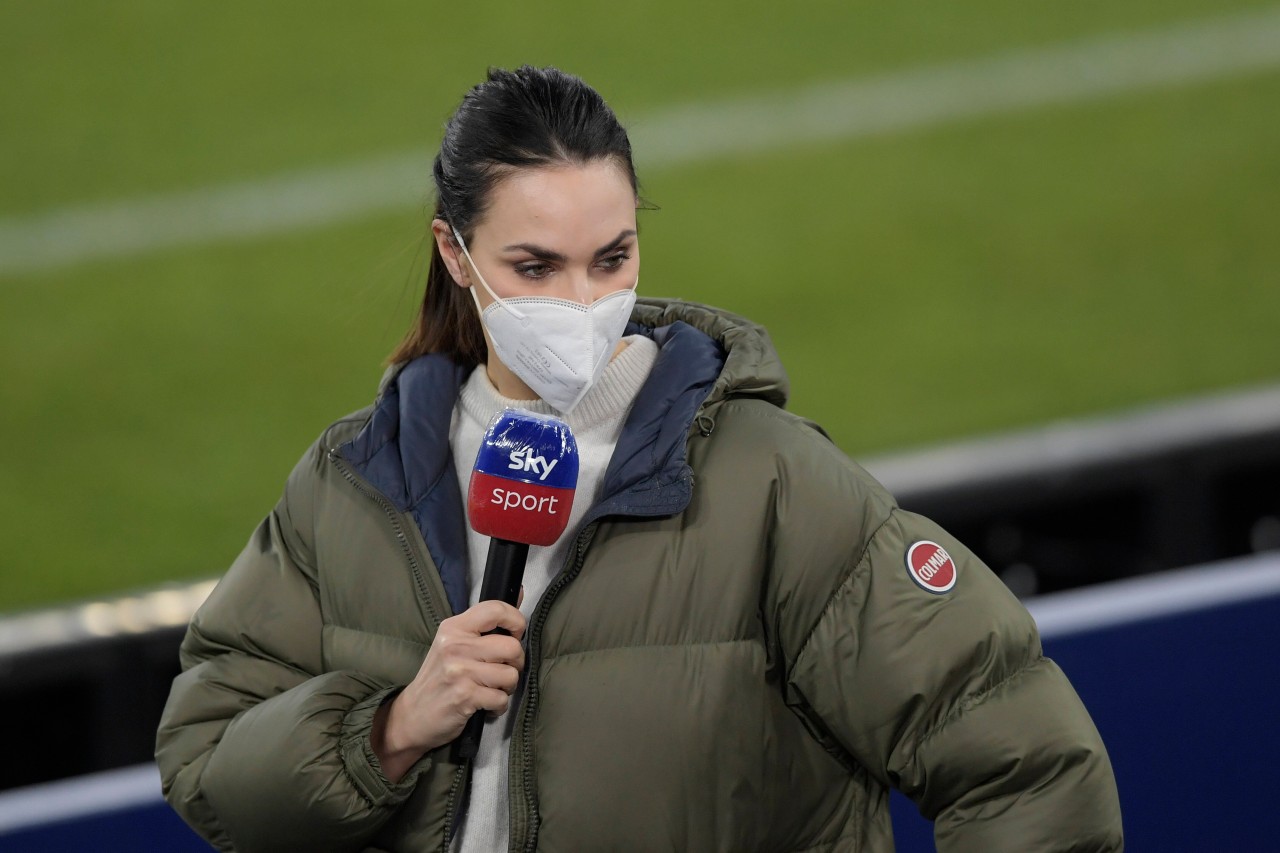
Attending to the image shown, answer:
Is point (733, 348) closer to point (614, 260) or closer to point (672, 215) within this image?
point (614, 260)

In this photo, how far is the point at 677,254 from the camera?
7.43 metres

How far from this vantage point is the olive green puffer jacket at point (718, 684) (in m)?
1.97

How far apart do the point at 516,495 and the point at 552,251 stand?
326mm

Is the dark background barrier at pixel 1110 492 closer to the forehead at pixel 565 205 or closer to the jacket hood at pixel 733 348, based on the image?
the jacket hood at pixel 733 348

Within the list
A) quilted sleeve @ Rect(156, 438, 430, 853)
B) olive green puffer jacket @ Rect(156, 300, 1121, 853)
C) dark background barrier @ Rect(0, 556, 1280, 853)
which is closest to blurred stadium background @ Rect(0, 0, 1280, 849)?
dark background barrier @ Rect(0, 556, 1280, 853)

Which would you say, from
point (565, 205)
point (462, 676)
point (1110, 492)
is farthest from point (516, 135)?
point (1110, 492)

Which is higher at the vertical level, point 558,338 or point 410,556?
point 558,338

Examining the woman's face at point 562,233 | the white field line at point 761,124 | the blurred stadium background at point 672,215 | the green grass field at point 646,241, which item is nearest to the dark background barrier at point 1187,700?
the woman's face at point 562,233

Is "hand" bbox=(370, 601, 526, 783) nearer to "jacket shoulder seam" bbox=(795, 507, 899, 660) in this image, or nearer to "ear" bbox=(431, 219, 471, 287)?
"jacket shoulder seam" bbox=(795, 507, 899, 660)

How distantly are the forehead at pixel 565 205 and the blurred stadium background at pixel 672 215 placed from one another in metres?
3.80

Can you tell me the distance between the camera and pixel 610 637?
201 cm

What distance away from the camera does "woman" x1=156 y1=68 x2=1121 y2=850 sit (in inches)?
77.7

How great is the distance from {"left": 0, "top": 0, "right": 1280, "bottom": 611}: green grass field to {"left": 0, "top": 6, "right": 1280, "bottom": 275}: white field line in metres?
0.08

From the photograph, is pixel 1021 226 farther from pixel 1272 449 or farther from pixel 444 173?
pixel 444 173
